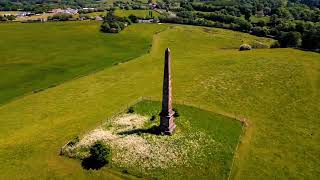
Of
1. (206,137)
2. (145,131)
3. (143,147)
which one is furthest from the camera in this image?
(145,131)

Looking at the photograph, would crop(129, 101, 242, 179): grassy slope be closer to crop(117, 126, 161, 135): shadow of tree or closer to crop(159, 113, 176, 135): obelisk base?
crop(159, 113, 176, 135): obelisk base

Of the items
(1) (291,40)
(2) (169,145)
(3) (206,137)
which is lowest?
(2) (169,145)

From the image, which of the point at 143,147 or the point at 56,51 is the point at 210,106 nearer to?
the point at 143,147

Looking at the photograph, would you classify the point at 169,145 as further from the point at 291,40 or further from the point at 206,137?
the point at 291,40

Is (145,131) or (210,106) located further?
(210,106)

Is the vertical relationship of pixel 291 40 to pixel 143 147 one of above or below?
above

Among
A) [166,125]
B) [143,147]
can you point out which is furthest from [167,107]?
[143,147]

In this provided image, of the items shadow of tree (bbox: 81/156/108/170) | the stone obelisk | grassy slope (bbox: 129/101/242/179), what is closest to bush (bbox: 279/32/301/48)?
grassy slope (bbox: 129/101/242/179)

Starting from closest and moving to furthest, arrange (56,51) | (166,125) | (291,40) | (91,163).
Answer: (91,163) < (166,125) < (291,40) < (56,51)
